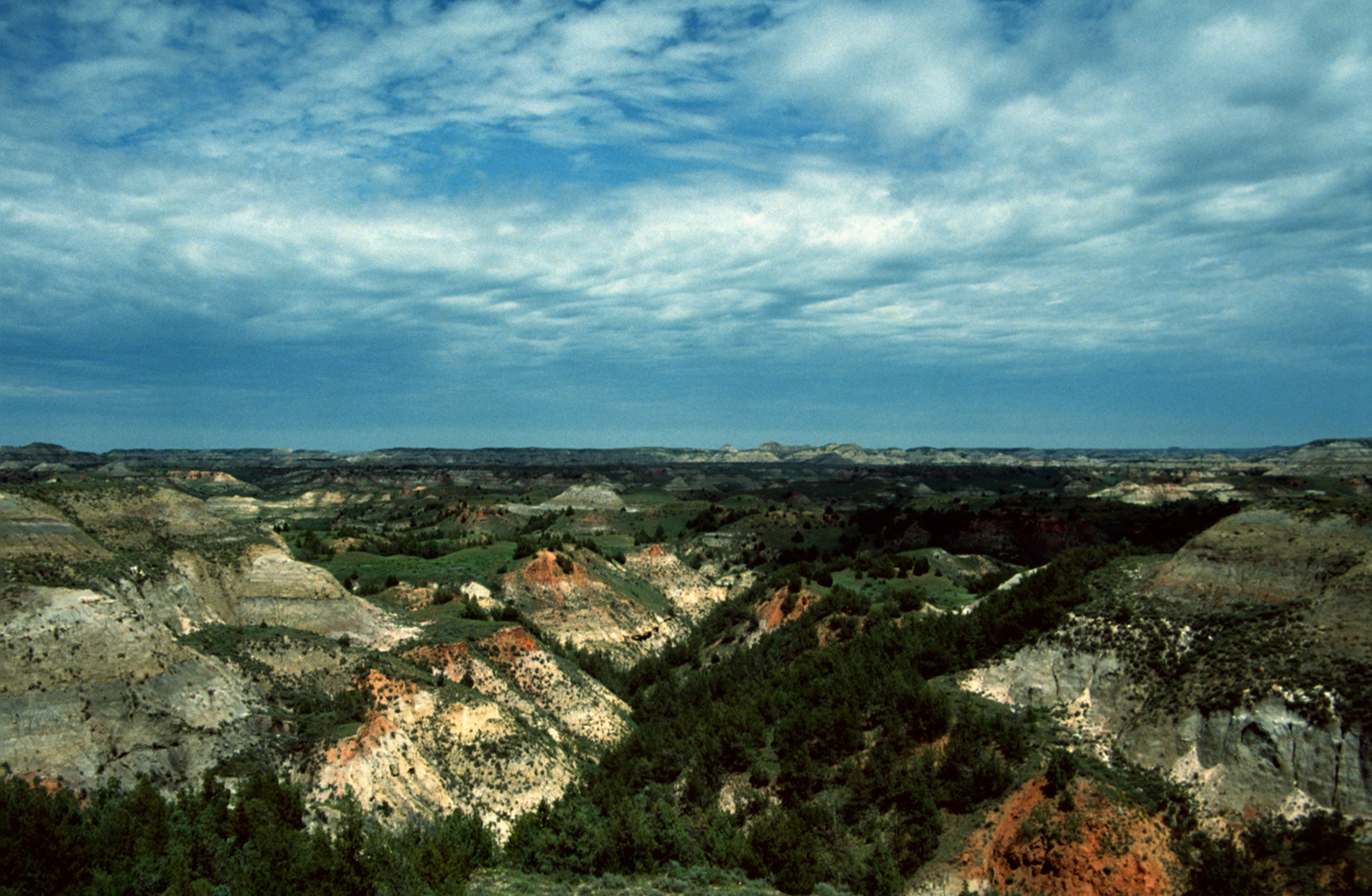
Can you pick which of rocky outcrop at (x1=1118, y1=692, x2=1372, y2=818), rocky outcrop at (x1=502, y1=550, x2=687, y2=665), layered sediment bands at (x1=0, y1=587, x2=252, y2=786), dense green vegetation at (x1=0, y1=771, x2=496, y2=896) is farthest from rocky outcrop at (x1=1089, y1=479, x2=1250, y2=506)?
layered sediment bands at (x1=0, y1=587, x2=252, y2=786)

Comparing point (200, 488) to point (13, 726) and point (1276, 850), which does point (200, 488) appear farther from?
point (1276, 850)

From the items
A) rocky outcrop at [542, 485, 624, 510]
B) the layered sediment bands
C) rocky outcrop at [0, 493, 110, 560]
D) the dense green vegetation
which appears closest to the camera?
the dense green vegetation

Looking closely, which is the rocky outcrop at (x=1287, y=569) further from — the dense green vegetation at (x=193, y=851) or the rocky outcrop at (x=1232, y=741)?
the dense green vegetation at (x=193, y=851)

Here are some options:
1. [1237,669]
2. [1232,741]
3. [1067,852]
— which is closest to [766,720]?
[1067,852]

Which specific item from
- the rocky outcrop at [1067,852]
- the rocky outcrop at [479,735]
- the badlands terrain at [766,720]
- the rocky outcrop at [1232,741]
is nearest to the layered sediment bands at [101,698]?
the badlands terrain at [766,720]

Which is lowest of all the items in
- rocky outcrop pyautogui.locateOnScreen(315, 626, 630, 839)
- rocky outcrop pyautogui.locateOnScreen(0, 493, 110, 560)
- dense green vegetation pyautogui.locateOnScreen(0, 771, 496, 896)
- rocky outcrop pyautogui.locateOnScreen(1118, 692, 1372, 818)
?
rocky outcrop pyautogui.locateOnScreen(315, 626, 630, 839)

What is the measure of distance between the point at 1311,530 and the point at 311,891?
138 ft

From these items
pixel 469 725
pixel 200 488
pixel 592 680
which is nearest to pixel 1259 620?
pixel 469 725

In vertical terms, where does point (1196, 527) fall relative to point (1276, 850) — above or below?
above

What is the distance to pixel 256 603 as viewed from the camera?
5400 cm

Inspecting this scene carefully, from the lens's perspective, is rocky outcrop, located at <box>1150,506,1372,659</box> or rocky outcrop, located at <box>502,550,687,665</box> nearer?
rocky outcrop, located at <box>1150,506,1372,659</box>

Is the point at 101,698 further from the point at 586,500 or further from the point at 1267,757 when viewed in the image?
the point at 586,500

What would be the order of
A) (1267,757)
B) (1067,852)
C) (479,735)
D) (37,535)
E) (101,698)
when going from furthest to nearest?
(479,735) → (37,535) → (101,698) → (1067,852) → (1267,757)

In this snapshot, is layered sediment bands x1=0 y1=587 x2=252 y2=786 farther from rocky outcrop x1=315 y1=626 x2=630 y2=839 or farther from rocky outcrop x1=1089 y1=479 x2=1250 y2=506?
rocky outcrop x1=1089 y1=479 x2=1250 y2=506
